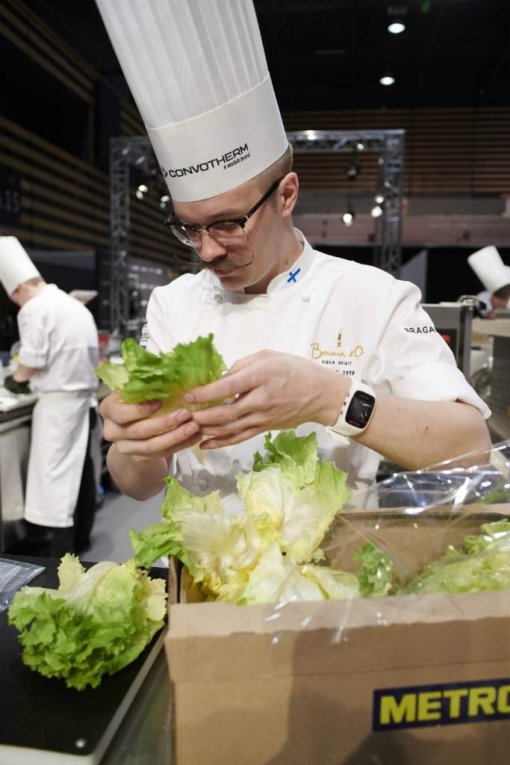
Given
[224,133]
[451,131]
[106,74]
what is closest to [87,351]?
[224,133]

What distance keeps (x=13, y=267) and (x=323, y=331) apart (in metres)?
3.29

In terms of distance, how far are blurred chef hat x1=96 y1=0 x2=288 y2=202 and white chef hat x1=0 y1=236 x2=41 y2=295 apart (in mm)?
3011

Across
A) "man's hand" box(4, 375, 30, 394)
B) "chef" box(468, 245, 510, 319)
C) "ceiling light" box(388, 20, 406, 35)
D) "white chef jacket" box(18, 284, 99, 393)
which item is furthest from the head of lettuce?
"ceiling light" box(388, 20, 406, 35)

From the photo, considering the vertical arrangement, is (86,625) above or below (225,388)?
below

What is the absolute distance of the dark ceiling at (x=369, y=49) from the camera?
7.25 meters

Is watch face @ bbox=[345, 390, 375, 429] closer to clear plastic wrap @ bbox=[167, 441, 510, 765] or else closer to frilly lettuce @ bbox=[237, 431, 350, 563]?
frilly lettuce @ bbox=[237, 431, 350, 563]

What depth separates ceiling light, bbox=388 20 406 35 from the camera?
7526 mm

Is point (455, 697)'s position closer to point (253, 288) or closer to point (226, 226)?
point (226, 226)

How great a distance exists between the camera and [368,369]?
1450 mm

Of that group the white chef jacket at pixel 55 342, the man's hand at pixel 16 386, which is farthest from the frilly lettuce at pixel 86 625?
the man's hand at pixel 16 386

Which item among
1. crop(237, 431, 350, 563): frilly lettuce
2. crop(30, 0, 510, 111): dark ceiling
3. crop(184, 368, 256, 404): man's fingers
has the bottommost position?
crop(237, 431, 350, 563): frilly lettuce

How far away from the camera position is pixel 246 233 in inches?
50.9

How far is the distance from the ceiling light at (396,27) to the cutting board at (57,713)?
8.36 metres

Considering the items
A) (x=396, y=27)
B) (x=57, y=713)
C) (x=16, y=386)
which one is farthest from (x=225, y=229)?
(x=396, y=27)
